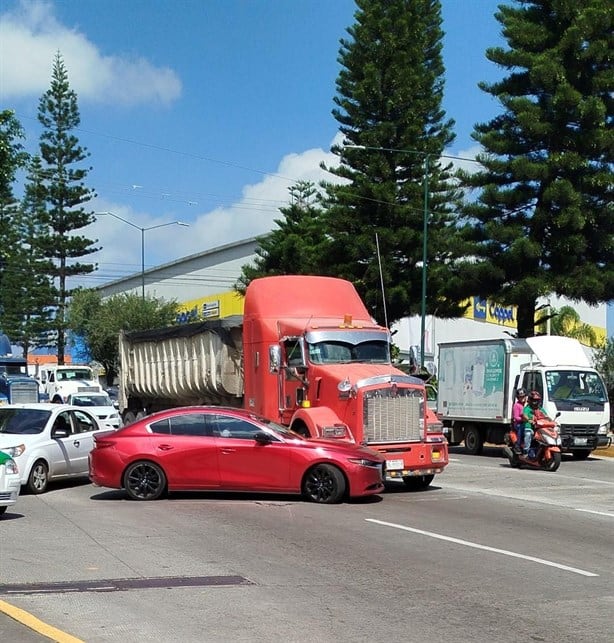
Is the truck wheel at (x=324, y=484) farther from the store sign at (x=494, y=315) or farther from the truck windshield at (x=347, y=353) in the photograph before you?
the store sign at (x=494, y=315)

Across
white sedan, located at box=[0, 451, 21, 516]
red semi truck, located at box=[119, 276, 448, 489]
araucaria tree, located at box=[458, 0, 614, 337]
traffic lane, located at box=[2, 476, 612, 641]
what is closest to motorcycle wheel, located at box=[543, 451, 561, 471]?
red semi truck, located at box=[119, 276, 448, 489]

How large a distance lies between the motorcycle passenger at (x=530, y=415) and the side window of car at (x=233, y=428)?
8400 mm

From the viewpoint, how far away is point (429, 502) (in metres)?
15.5

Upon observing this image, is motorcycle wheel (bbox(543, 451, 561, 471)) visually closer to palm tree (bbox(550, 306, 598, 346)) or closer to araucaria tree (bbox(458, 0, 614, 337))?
araucaria tree (bbox(458, 0, 614, 337))

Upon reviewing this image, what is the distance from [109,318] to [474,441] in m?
46.0

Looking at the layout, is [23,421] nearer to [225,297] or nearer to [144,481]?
[144,481]

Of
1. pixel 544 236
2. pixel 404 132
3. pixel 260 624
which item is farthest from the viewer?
pixel 404 132

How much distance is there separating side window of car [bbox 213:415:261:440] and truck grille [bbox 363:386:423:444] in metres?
2.19

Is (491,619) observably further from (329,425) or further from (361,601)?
(329,425)

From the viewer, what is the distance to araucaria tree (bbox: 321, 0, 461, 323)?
45.1 meters

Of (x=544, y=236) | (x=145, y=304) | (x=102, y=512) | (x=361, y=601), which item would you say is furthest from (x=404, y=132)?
(x=361, y=601)

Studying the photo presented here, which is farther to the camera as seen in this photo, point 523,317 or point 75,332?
point 75,332

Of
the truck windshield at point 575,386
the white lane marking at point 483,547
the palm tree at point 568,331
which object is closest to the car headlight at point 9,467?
the white lane marking at point 483,547

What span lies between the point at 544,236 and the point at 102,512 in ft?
92.8
